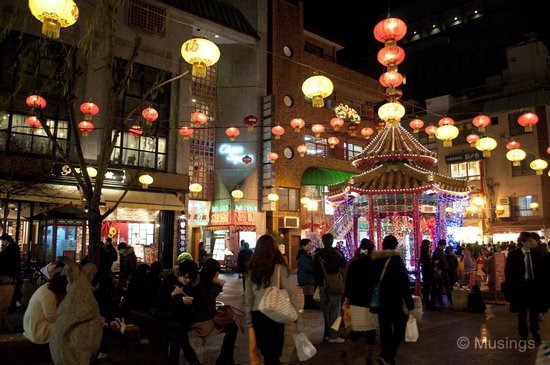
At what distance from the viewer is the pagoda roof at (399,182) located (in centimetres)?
1349

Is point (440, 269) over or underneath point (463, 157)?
underneath

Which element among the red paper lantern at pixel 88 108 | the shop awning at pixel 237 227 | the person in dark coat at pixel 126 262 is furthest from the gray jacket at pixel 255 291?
the shop awning at pixel 237 227

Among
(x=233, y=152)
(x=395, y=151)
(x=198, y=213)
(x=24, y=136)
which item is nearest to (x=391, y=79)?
(x=395, y=151)

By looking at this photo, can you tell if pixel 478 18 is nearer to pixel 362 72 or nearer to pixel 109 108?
pixel 362 72

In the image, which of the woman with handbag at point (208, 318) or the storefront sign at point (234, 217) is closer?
the woman with handbag at point (208, 318)

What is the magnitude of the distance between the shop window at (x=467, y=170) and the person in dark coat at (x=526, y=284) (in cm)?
2455

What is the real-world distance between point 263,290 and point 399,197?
387 inches

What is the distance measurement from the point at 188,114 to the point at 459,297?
47.9 ft

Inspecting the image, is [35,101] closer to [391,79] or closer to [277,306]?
[277,306]

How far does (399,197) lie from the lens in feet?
45.9

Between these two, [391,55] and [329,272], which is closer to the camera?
[329,272]

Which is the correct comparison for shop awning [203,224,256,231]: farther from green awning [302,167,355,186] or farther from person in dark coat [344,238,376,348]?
person in dark coat [344,238,376,348]

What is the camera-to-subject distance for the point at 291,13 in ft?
92.5

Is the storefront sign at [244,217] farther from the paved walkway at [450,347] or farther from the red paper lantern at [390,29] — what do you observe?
the red paper lantern at [390,29]
